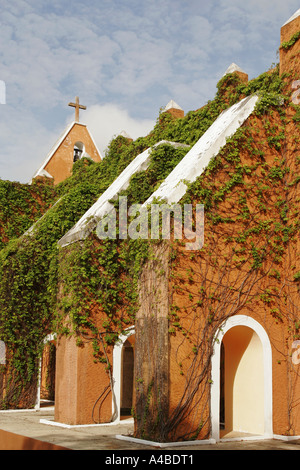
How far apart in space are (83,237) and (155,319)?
2.97 metres

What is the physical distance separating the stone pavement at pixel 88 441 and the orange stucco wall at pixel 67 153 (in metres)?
13.4

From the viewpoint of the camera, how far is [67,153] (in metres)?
22.8

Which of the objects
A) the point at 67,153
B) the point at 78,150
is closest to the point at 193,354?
the point at 67,153

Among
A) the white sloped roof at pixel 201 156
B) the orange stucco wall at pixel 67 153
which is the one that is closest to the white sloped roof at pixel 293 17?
the white sloped roof at pixel 201 156

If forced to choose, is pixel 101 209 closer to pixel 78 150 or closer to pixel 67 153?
pixel 67 153

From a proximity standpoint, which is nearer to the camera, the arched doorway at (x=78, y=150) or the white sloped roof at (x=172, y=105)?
the white sloped roof at (x=172, y=105)

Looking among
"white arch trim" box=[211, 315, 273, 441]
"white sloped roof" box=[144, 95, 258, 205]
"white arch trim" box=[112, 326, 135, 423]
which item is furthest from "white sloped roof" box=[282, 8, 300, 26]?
"white arch trim" box=[112, 326, 135, 423]

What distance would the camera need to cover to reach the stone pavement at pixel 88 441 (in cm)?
774

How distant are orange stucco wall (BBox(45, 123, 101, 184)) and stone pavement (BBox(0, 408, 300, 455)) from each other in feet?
→ 43.8

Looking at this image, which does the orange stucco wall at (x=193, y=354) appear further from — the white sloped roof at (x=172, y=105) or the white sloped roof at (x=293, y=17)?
the white sloped roof at (x=172, y=105)

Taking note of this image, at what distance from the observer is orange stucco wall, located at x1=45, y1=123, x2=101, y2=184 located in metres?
22.3

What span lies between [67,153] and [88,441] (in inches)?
635
